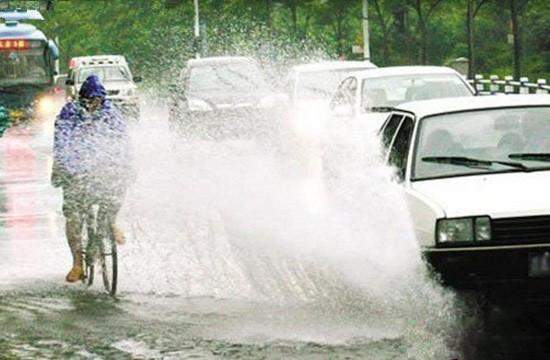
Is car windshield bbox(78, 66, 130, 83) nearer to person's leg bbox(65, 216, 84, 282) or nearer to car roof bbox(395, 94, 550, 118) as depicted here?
person's leg bbox(65, 216, 84, 282)

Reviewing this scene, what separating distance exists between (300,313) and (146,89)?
161 ft

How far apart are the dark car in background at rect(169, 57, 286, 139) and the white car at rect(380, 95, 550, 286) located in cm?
1674

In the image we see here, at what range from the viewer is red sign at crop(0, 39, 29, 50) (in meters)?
46.8

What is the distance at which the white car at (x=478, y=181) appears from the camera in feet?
29.3

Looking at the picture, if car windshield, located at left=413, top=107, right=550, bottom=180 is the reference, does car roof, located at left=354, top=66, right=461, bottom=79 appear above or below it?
above

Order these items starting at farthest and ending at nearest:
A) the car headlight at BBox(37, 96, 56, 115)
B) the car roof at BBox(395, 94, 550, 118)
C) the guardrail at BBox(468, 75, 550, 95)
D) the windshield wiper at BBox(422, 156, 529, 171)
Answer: the car headlight at BBox(37, 96, 56, 115)
the guardrail at BBox(468, 75, 550, 95)
the car roof at BBox(395, 94, 550, 118)
the windshield wiper at BBox(422, 156, 529, 171)

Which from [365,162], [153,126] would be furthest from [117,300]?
[153,126]

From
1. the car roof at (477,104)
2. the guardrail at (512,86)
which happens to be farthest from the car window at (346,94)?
the guardrail at (512,86)

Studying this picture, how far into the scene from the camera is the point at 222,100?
29.3 m

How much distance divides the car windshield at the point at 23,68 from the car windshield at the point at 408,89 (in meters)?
29.8

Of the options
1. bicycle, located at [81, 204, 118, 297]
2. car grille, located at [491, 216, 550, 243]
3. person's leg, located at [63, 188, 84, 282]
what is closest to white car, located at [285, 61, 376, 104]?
person's leg, located at [63, 188, 84, 282]

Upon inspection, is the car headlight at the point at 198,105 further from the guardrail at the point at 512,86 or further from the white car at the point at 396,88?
the white car at the point at 396,88

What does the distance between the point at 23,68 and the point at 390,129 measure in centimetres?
3692

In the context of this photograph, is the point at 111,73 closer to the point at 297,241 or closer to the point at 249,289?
the point at 297,241
